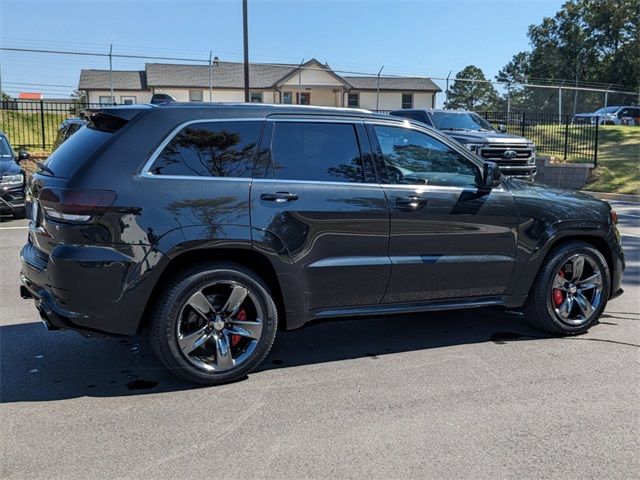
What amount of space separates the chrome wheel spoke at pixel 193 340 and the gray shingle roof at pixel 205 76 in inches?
1523

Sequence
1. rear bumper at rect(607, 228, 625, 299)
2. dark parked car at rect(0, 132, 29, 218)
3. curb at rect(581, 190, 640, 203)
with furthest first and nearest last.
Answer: curb at rect(581, 190, 640, 203)
dark parked car at rect(0, 132, 29, 218)
rear bumper at rect(607, 228, 625, 299)

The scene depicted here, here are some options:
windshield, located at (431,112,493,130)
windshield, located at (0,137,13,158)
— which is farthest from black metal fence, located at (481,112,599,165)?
windshield, located at (0,137,13,158)

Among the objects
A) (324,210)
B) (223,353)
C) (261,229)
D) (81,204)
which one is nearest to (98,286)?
(81,204)

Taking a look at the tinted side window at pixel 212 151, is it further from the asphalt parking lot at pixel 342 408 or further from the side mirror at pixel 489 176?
the side mirror at pixel 489 176

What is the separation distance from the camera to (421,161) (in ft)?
15.7

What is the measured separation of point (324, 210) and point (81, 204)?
1.60m

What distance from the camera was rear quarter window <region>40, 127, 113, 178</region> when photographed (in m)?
3.93

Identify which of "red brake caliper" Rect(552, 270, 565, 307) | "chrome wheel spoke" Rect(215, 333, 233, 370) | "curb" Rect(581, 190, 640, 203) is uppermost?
"curb" Rect(581, 190, 640, 203)

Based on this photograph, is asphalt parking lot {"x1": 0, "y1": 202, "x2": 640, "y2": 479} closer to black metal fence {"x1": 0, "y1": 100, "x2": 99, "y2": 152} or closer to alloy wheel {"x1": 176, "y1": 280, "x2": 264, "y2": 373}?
alloy wheel {"x1": 176, "y1": 280, "x2": 264, "y2": 373}

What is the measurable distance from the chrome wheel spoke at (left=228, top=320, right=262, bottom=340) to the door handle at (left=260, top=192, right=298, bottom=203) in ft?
2.78

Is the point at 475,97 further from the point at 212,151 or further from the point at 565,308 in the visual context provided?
the point at 212,151

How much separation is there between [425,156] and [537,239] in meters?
1.17

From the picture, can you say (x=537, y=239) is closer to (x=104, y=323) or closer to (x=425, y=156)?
(x=425, y=156)

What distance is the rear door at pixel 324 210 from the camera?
13.7 ft
